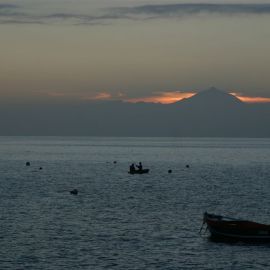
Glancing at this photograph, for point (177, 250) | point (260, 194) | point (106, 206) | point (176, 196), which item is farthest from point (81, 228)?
point (260, 194)

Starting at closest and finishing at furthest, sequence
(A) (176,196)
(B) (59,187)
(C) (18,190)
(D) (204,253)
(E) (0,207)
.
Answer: (D) (204,253)
(E) (0,207)
(A) (176,196)
(C) (18,190)
(B) (59,187)

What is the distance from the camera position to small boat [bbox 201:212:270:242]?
5606 cm

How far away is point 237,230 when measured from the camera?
5697 centimetres

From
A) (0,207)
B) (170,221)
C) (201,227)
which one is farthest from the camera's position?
(0,207)

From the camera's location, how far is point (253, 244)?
56.0 meters

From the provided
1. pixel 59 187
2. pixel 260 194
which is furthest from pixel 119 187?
pixel 260 194

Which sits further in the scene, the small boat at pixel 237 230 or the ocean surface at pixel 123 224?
the small boat at pixel 237 230

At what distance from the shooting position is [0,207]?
76812mm

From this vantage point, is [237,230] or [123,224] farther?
[123,224]

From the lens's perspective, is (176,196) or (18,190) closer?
(176,196)

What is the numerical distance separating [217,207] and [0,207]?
78.5 feet

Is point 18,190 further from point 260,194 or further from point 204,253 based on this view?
point 204,253

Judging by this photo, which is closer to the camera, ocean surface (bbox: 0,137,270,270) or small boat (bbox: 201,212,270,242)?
ocean surface (bbox: 0,137,270,270)

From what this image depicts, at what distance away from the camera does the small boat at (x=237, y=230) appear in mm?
56062
